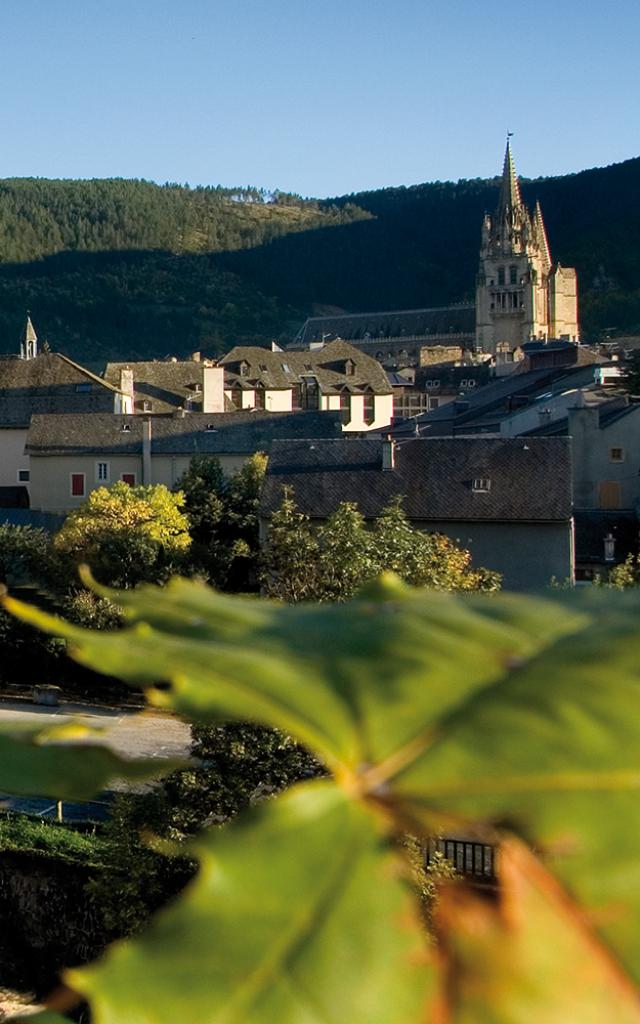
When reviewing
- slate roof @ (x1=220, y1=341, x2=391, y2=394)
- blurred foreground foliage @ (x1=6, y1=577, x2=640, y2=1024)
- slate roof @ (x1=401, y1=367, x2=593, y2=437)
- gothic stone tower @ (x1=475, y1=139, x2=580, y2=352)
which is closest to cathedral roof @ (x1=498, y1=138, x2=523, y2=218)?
gothic stone tower @ (x1=475, y1=139, x2=580, y2=352)

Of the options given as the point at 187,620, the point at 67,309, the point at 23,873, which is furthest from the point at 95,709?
the point at 67,309

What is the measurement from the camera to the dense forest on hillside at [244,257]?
149 metres

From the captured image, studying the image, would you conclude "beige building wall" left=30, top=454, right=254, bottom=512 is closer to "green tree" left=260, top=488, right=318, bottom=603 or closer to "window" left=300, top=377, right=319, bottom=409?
"green tree" left=260, top=488, right=318, bottom=603

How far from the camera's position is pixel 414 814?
0.63 meters

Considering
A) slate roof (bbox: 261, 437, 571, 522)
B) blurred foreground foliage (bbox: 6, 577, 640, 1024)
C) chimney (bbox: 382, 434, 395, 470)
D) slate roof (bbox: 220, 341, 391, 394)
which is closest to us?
blurred foreground foliage (bbox: 6, 577, 640, 1024)

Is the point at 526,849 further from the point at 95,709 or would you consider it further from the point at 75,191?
the point at 75,191

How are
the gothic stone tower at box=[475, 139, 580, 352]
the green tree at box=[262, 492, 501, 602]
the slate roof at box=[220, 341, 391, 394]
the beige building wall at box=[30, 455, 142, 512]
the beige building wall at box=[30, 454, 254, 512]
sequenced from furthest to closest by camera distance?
the gothic stone tower at box=[475, 139, 580, 352] → the slate roof at box=[220, 341, 391, 394] → the beige building wall at box=[30, 455, 142, 512] → the beige building wall at box=[30, 454, 254, 512] → the green tree at box=[262, 492, 501, 602]

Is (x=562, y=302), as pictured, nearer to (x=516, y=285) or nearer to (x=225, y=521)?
(x=516, y=285)

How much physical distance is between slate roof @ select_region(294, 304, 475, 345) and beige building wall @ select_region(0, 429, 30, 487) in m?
75.8

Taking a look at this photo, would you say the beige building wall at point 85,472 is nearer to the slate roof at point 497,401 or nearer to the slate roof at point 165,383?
the slate roof at point 497,401

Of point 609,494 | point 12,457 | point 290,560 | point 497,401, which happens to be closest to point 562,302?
point 497,401

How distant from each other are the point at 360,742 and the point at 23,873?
56.4 feet

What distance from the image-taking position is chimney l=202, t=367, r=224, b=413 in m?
52.7

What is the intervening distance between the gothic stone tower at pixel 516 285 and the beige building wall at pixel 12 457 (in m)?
73.8
